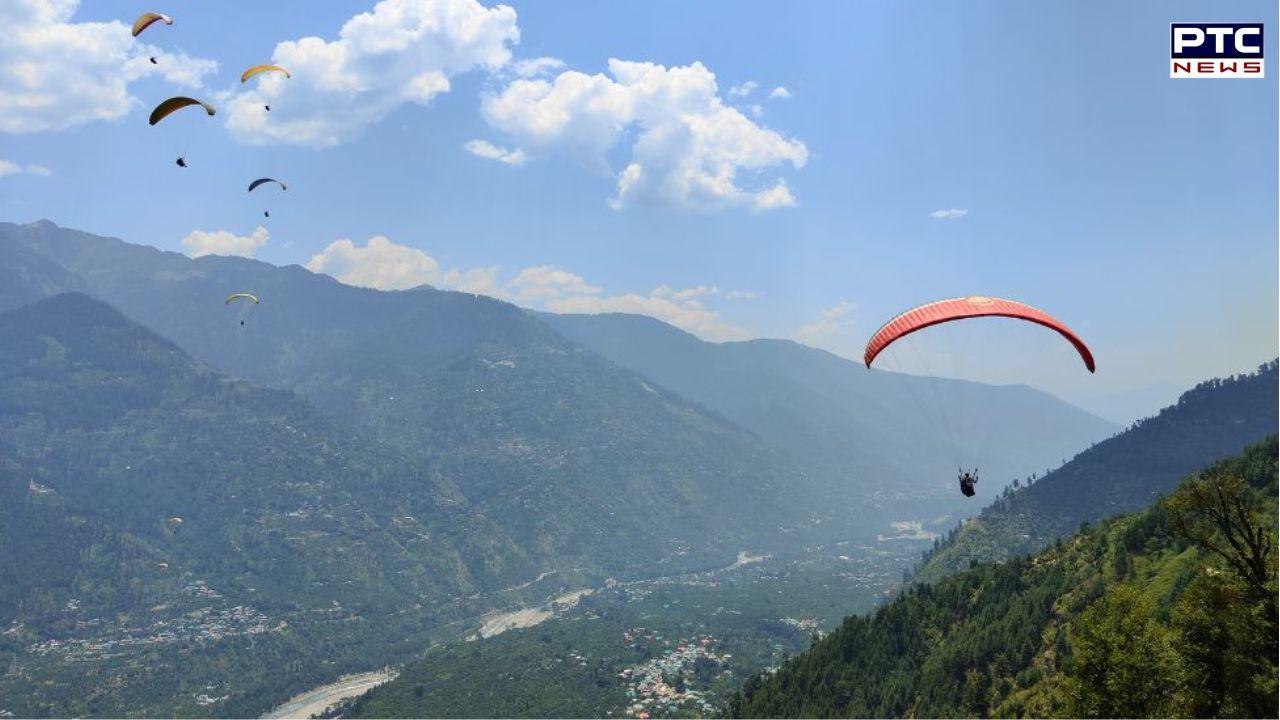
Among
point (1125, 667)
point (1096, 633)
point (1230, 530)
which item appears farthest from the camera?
point (1096, 633)

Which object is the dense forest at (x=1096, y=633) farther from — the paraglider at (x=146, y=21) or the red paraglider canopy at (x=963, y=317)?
the paraglider at (x=146, y=21)

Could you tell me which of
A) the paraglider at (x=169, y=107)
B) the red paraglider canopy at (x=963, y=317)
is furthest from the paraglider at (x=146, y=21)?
the red paraglider canopy at (x=963, y=317)

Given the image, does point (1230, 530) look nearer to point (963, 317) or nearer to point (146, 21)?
point (963, 317)

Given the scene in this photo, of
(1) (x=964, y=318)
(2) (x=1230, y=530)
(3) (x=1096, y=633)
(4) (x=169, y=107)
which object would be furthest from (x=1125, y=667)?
(4) (x=169, y=107)

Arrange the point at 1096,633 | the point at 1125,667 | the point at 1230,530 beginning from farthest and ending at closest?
the point at 1096,633
the point at 1125,667
the point at 1230,530

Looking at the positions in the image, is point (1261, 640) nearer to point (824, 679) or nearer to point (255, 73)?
point (255, 73)

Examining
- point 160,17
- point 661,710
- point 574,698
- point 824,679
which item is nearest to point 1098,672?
point 160,17

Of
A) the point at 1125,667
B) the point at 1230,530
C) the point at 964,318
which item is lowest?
the point at 1125,667
